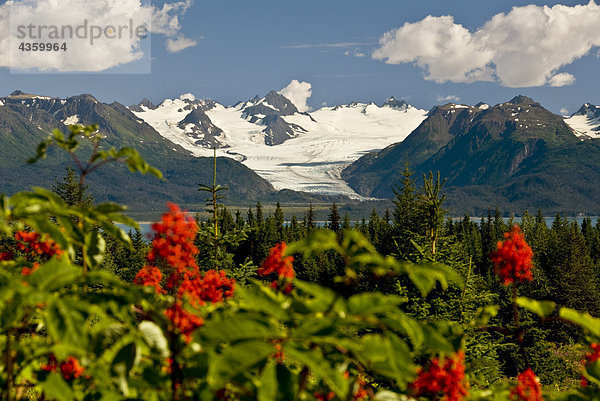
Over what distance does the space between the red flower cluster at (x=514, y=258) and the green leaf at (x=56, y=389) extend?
554 cm

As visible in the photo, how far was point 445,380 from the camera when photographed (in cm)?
295

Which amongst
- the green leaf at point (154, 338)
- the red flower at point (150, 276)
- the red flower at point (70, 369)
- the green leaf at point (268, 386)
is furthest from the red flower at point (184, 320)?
the red flower at point (150, 276)

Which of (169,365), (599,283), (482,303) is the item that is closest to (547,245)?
(599,283)

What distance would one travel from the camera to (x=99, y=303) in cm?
203

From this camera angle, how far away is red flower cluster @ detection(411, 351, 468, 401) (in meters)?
2.92

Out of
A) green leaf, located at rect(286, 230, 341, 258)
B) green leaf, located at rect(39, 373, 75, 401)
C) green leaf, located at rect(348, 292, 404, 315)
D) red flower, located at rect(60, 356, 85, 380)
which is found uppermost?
green leaf, located at rect(286, 230, 341, 258)

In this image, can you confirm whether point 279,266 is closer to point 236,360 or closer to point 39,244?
point 39,244

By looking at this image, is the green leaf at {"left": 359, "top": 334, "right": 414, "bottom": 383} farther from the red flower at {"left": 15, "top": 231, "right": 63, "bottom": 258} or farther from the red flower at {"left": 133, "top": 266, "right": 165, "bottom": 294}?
the red flower at {"left": 133, "top": 266, "right": 165, "bottom": 294}

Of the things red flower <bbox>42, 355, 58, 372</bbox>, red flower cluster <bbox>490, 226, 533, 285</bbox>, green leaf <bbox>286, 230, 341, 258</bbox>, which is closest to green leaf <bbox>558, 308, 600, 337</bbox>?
green leaf <bbox>286, 230, 341, 258</bbox>

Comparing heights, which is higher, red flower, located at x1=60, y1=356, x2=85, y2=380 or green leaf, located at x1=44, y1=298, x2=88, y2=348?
green leaf, located at x1=44, y1=298, x2=88, y2=348

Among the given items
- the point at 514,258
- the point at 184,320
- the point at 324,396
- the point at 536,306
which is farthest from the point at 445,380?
the point at 514,258

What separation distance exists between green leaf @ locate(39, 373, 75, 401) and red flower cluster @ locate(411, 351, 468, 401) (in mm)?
1876

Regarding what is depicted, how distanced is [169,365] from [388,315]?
3.95 ft

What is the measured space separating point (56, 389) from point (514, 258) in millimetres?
5711
